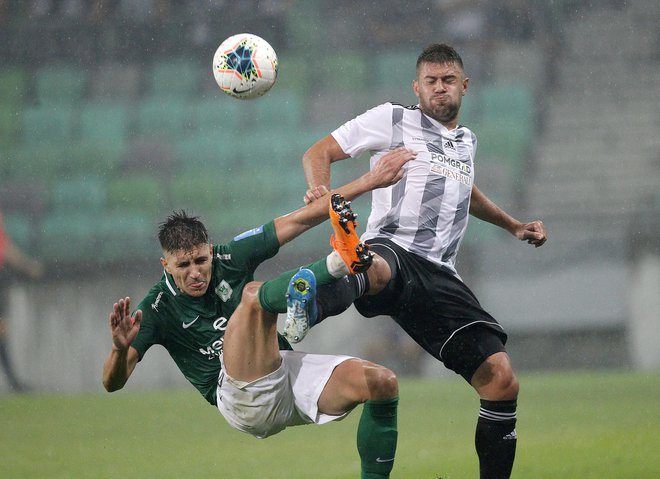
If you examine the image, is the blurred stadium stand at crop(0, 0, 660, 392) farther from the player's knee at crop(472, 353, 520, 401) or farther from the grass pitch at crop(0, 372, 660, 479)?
the player's knee at crop(472, 353, 520, 401)

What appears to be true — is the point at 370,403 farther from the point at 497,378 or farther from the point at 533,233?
the point at 533,233

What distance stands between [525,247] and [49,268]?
4468 millimetres

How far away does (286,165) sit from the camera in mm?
10500

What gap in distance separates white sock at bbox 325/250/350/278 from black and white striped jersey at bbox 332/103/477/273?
650mm

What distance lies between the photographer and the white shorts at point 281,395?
4.03 metres

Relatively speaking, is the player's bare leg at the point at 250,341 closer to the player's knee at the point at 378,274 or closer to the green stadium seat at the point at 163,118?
the player's knee at the point at 378,274

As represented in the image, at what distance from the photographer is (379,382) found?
4.05 m

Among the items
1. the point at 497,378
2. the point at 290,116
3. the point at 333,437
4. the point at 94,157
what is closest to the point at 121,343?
the point at 497,378

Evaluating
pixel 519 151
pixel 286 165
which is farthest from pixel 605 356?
pixel 286 165

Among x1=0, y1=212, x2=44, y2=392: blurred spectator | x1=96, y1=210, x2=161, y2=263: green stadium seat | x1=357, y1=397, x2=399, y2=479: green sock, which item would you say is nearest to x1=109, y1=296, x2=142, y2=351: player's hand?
x1=357, y1=397, x2=399, y2=479: green sock

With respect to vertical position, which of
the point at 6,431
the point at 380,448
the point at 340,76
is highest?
the point at 340,76

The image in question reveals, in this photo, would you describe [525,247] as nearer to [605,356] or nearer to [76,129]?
[605,356]

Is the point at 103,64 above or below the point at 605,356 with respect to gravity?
above

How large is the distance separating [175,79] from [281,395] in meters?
7.65
